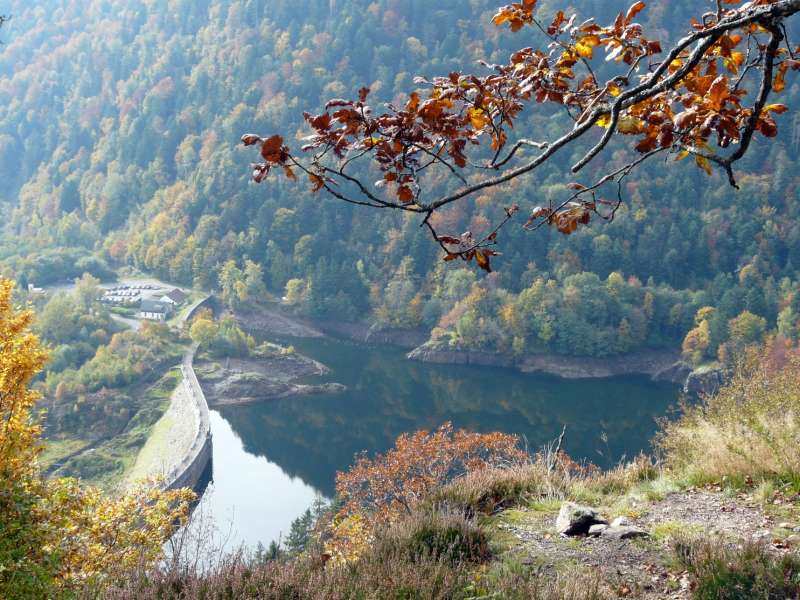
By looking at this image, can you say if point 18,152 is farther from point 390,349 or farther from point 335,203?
point 390,349

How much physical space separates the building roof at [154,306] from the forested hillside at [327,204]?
24.6 feet

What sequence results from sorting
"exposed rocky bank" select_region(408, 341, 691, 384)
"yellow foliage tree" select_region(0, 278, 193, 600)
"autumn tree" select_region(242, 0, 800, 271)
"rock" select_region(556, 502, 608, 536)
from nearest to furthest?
"autumn tree" select_region(242, 0, 800, 271), "yellow foliage tree" select_region(0, 278, 193, 600), "rock" select_region(556, 502, 608, 536), "exposed rocky bank" select_region(408, 341, 691, 384)

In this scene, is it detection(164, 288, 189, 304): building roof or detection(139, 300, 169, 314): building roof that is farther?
detection(164, 288, 189, 304): building roof

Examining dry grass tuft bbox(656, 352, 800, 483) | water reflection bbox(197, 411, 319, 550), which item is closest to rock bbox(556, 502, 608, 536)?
dry grass tuft bbox(656, 352, 800, 483)

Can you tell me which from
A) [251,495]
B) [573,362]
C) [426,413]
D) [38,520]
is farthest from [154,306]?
[38,520]

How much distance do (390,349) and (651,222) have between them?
89.4ft

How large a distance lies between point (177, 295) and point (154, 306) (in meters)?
4.84

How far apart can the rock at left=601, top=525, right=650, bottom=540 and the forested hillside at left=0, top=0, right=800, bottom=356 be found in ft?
148

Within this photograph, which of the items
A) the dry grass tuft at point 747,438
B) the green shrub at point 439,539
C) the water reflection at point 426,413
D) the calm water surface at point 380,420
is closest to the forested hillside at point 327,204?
the water reflection at point 426,413

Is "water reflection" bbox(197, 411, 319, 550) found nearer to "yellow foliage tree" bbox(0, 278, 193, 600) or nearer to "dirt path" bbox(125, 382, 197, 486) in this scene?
"dirt path" bbox(125, 382, 197, 486)

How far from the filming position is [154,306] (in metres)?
54.9

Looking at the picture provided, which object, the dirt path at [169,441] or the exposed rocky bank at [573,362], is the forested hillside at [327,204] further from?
the dirt path at [169,441]

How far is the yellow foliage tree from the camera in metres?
3.99

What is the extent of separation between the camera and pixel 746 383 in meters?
7.38
